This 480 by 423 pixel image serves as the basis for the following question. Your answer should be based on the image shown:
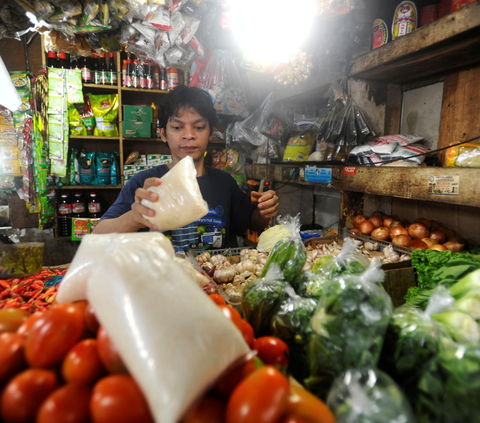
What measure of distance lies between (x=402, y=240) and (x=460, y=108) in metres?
1.09

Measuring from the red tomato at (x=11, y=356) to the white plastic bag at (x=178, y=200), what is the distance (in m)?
0.62

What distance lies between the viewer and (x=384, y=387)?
20.3 inches

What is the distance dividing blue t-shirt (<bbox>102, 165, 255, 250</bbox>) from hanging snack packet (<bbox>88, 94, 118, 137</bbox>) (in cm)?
221

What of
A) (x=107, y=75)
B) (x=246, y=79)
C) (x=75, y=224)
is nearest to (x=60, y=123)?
(x=107, y=75)

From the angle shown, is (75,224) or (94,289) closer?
(94,289)

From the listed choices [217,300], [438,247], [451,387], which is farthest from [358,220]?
[451,387]

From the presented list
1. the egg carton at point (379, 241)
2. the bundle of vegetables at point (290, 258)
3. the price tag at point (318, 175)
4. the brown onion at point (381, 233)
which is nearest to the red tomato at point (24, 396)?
the bundle of vegetables at point (290, 258)

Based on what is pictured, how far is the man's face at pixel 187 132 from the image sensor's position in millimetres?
2111

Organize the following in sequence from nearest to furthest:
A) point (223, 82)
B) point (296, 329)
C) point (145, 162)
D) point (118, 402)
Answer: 1. point (118, 402)
2. point (296, 329)
3. point (223, 82)
4. point (145, 162)

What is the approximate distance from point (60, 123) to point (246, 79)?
2435 mm

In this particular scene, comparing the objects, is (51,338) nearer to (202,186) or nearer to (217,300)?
(217,300)

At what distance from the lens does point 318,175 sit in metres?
2.77

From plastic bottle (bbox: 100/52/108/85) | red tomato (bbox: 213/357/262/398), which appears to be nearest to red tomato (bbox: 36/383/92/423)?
red tomato (bbox: 213/357/262/398)

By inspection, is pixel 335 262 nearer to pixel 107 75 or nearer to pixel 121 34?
pixel 121 34
